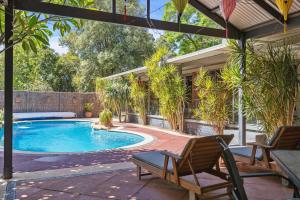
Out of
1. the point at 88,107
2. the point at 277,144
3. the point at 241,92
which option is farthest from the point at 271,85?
the point at 88,107

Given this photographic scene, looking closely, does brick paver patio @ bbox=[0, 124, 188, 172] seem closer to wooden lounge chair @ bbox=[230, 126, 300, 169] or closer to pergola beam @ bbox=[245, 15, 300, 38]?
wooden lounge chair @ bbox=[230, 126, 300, 169]

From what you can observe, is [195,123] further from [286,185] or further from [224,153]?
[224,153]

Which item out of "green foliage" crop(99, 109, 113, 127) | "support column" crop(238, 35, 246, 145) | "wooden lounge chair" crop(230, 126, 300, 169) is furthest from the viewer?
"green foliage" crop(99, 109, 113, 127)

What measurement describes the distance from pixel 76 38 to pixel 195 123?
19414 millimetres

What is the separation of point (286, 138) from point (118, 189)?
114 inches

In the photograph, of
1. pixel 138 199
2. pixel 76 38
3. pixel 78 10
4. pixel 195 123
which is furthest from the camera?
pixel 76 38

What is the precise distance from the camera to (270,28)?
21.8 ft

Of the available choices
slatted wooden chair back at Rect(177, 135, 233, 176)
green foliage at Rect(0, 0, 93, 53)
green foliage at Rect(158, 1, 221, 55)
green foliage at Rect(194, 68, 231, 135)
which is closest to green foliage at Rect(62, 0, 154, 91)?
green foliage at Rect(158, 1, 221, 55)

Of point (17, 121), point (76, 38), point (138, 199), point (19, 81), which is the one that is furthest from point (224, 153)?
point (19, 81)

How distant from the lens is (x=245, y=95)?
6.79 m

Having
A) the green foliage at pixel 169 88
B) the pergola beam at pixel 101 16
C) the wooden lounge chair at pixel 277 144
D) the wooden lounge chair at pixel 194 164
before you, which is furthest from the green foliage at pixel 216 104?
the wooden lounge chair at pixel 194 164

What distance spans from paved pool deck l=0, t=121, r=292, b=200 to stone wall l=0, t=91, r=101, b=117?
13.9 m

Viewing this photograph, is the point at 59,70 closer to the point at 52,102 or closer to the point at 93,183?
the point at 52,102

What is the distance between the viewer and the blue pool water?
10.8m
